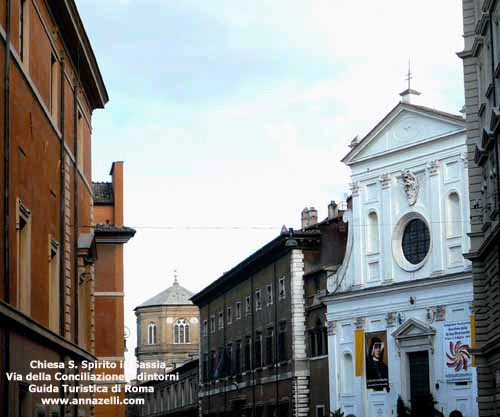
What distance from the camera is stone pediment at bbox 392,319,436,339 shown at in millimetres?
51656

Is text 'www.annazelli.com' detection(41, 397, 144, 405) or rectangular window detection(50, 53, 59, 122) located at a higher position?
rectangular window detection(50, 53, 59, 122)

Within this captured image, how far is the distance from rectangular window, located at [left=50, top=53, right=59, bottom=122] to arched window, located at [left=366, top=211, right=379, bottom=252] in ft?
100

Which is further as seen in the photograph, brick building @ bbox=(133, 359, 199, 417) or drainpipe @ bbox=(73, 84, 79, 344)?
brick building @ bbox=(133, 359, 199, 417)

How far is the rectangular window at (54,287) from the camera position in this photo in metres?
26.2

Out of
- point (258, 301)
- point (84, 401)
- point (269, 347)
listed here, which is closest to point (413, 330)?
point (269, 347)

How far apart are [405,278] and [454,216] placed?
4.03 meters

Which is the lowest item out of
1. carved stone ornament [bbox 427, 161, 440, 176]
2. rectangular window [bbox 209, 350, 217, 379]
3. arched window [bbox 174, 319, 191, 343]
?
rectangular window [bbox 209, 350, 217, 379]

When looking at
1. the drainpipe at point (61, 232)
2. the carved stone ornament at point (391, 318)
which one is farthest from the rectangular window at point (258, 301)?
the drainpipe at point (61, 232)

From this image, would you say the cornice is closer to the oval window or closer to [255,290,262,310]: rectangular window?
the oval window

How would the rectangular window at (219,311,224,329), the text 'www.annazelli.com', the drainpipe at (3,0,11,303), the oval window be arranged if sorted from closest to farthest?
the drainpipe at (3,0,11,303), the text 'www.annazelli.com', the oval window, the rectangular window at (219,311,224,329)

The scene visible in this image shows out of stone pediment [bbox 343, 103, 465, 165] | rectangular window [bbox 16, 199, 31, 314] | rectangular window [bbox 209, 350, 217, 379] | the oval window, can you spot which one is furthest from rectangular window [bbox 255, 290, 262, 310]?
rectangular window [bbox 16, 199, 31, 314]

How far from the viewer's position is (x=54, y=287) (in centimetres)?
2684

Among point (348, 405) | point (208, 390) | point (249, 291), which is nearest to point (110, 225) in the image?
point (348, 405)

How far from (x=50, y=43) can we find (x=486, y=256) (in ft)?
39.1
